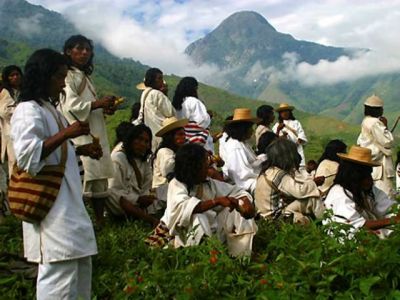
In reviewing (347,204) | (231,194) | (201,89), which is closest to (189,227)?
(231,194)

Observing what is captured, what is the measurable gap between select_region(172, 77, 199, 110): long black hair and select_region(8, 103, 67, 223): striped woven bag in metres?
5.31

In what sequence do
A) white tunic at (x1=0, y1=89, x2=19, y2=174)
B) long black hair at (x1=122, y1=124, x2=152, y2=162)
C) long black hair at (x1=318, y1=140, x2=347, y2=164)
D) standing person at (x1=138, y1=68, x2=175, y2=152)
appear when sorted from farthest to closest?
standing person at (x1=138, y1=68, x2=175, y2=152) → long black hair at (x1=318, y1=140, x2=347, y2=164) → white tunic at (x1=0, y1=89, x2=19, y2=174) → long black hair at (x1=122, y1=124, x2=152, y2=162)

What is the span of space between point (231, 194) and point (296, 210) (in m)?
1.15

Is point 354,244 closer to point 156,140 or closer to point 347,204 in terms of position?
point 347,204

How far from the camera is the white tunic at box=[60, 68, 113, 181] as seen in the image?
6.04 metres

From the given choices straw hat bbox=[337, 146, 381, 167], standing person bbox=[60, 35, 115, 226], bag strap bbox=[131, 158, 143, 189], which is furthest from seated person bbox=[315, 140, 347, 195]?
standing person bbox=[60, 35, 115, 226]

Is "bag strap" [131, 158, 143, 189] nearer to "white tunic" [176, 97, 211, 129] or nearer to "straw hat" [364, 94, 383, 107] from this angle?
"white tunic" [176, 97, 211, 129]

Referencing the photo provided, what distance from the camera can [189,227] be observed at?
522 centimetres

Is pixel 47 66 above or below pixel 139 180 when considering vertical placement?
above

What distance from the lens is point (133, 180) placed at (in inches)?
280

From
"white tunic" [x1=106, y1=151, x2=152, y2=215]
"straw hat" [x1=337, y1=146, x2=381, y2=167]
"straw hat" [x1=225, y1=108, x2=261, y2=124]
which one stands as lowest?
"white tunic" [x1=106, y1=151, x2=152, y2=215]

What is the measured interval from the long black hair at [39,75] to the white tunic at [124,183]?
330 cm

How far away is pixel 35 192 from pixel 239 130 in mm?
4842

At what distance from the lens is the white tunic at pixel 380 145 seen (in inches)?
341
